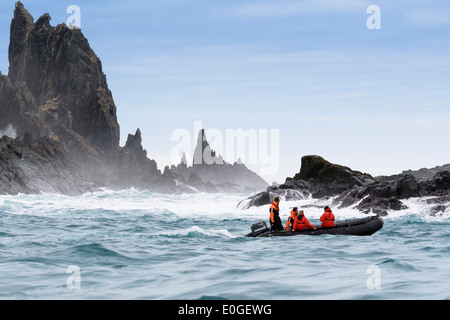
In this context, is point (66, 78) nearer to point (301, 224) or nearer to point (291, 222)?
point (291, 222)

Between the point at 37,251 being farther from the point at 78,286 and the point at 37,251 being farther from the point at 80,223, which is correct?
the point at 80,223

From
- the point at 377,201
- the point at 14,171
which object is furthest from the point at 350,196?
the point at 14,171

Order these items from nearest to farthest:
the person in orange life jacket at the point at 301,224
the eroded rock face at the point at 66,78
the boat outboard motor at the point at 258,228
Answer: the person in orange life jacket at the point at 301,224
the boat outboard motor at the point at 258,228
the eroded rock face at the point at 66,78

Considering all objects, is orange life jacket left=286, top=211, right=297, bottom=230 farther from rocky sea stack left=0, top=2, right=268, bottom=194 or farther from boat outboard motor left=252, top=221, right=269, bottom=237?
rocky sea stack left=0, top=2, right=268, bottom=194

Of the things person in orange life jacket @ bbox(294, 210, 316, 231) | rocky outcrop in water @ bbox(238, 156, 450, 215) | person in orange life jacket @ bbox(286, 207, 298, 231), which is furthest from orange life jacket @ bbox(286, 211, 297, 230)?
rocky outcrop in water @ bbox(238, 156, 450, 215)

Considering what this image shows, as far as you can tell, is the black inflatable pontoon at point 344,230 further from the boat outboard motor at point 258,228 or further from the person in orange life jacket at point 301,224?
the person in orange life jacket at point 301,224

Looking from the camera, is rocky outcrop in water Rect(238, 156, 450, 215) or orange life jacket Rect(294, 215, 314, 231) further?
rocky outcrop in water Rect(238, 156, 450, 215)

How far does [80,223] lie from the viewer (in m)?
29.9

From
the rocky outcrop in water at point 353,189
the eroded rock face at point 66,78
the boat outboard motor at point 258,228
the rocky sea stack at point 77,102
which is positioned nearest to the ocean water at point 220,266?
the boat outboard motor at point 258,228

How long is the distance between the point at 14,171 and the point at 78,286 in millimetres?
66123

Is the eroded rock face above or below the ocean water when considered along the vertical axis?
above

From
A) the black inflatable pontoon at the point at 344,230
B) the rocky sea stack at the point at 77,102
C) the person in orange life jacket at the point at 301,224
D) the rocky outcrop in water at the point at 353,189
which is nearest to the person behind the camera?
the black inflatable pontoon at the point at 344,230

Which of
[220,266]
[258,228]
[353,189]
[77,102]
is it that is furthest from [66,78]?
[220,266]

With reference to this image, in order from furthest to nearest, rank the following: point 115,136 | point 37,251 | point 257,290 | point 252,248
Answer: point 115,136, point 252,248, point 37,251, point 257,290
